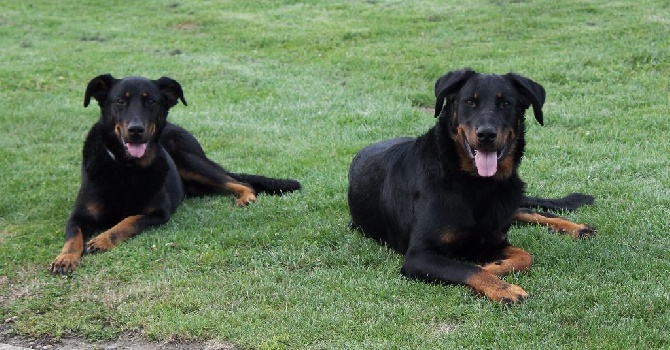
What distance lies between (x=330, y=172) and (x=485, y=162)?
10.8ft

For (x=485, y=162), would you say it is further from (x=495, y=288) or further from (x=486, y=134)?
(x=495, y=288)

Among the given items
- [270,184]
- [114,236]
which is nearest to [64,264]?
[114,236]

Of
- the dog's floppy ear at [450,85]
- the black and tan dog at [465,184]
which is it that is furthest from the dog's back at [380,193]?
the dog's floppy ear at [450,85]

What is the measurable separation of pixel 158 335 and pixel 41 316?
0.94m

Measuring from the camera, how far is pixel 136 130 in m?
7.16

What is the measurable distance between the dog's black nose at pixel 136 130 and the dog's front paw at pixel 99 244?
2.98 ft

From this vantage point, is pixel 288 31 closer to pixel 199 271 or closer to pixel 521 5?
pixel 521 5

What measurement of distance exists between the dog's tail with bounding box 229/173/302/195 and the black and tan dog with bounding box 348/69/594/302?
210 centimetres

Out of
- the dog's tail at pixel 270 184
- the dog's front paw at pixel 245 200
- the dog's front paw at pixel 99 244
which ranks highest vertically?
the dog's front paw at pixel 99 244

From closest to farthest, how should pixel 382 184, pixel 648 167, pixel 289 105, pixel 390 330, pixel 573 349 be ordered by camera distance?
pixel 573 349, pixel 390 330, pixel 382 184, pixel 648 167, pixel 289 105

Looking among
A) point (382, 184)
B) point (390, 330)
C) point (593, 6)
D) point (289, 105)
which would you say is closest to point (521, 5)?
point (593, 6)

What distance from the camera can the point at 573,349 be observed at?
180 inches

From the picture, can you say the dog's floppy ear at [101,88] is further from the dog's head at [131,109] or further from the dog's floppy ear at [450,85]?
the dog's floppy ear at [450,85]

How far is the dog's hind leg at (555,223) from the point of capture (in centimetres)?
664
